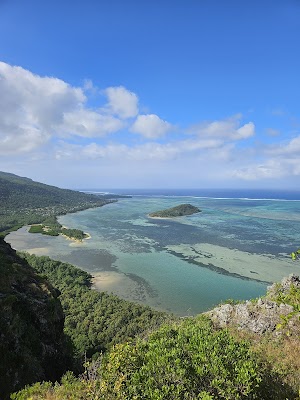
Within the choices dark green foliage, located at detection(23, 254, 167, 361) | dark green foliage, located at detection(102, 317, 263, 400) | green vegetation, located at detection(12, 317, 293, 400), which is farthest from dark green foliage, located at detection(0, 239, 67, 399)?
dark green foliage, located at detection(102, 317, 263, 400)

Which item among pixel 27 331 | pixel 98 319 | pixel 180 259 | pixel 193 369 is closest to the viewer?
pixel 193 369

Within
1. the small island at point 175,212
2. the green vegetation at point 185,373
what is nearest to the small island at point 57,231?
the small island at point 175,212

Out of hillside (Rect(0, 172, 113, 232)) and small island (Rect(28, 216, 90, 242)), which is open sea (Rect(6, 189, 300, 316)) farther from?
hillside (Rect(0, 172, 113, 232))

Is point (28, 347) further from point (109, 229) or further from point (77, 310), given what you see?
point (109, 229)

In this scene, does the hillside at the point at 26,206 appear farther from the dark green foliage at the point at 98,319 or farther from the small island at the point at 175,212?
the dark green foliage at the point at 98,319

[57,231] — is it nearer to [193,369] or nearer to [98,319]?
[98,319]

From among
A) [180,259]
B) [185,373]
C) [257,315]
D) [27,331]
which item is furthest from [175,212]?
[185,373]
